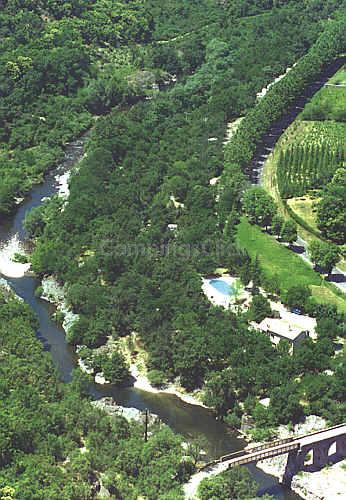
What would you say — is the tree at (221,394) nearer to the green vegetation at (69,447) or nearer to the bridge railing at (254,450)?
the green vegetation at (69,447)

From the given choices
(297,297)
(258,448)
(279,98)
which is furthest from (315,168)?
(258,448)

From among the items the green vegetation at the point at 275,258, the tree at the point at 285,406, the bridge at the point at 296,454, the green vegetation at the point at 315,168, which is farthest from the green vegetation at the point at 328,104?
the bridge at the point at 296,454

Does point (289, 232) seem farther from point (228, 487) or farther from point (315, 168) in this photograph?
point (228, 487)

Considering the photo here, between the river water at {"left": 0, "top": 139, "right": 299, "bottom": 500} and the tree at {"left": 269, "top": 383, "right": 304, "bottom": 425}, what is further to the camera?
the tree at {"left": 269, "top": 383, "right": 304, "bottom": 425}

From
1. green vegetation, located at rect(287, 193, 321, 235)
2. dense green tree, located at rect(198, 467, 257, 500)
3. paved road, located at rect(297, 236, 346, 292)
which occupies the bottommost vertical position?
green vegetation, located at rect(287, 193, 321, 235)

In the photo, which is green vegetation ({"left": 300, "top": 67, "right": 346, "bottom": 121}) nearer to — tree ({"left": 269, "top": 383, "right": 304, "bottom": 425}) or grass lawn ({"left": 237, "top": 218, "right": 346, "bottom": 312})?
grass lawn ({"left": 237, "top": 218, "right": 346, "bottom": 312})

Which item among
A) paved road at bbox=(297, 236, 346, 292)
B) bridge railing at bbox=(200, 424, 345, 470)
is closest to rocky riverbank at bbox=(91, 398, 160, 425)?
bridge railing at bbox=(200, 424, 345, 470)

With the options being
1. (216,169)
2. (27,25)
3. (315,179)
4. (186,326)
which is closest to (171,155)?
(216,169)
